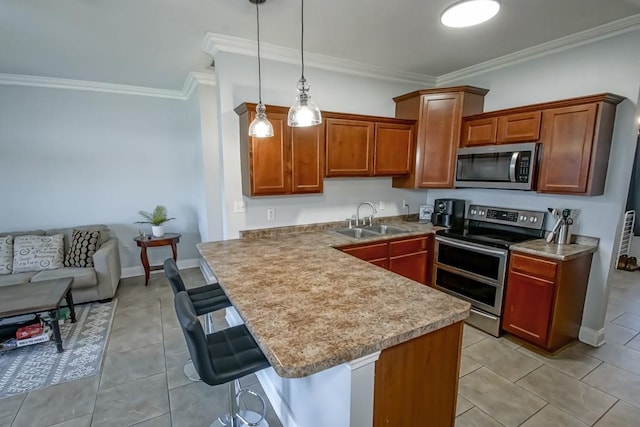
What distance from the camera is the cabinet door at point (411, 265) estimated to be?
124 inches

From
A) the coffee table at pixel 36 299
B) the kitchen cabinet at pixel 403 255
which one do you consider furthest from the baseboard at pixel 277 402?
the coffee table at pixel 36 299

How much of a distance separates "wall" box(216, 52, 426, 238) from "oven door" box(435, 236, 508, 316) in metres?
0.93

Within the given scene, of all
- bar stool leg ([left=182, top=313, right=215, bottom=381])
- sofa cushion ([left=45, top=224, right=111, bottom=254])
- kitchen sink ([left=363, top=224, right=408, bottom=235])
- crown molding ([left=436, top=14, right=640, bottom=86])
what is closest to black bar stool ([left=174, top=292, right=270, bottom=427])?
bar stool leg ([left=182, top=313, right=215, bottom=381])

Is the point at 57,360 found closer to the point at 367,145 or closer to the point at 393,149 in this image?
the point at 367,145

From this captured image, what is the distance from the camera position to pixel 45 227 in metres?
3.88

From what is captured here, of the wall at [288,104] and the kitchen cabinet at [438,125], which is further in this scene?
the kitchen cabinet at [438,125]

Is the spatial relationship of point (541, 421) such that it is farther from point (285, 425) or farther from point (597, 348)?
point (285, 425)

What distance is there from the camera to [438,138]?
3.35m

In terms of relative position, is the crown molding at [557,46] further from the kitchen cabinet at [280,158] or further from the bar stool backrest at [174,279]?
the bar stool backrest at [174,279]

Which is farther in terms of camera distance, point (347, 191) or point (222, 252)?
point (347, 191)

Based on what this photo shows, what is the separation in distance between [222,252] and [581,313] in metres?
3.23

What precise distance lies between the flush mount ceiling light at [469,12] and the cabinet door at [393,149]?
141 cm

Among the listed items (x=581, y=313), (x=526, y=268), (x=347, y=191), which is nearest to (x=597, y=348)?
(x=581, y=313)

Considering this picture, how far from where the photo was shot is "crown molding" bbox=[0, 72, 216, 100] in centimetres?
358
